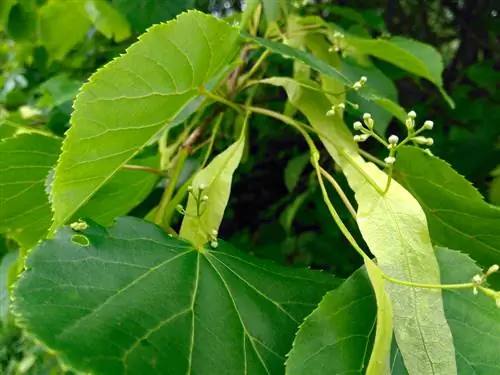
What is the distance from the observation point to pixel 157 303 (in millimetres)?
463

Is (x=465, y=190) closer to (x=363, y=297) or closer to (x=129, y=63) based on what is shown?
(x=363, y=297)

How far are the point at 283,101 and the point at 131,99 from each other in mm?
761

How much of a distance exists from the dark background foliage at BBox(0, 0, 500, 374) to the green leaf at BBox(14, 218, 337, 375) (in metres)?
0.32

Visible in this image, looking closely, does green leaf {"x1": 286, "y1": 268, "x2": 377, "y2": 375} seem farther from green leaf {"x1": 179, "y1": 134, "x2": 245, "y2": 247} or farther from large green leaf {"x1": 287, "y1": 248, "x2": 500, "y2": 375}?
green leaf {"x1": 179, "y1": 134, "x2": 245, "y2": 247}

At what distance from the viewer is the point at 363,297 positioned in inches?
19.2

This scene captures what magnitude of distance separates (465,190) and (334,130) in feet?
0.46

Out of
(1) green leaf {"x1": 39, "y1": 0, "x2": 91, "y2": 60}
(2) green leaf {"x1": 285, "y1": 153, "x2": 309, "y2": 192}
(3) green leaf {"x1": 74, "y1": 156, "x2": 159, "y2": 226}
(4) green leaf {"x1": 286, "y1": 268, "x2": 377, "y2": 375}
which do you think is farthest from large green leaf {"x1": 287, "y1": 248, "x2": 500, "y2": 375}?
(1) green leaf {"x1": 39, "y1": 0, "x2": 91, "y2": 60}

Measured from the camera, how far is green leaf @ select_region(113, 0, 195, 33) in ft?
2.68

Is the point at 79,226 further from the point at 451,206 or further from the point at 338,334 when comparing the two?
the point at 451,206

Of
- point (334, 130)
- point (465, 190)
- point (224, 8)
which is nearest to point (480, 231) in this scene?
point (465, 190)

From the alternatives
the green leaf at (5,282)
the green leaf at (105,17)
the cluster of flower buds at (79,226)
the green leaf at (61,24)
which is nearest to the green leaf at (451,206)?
the cluster of flower buds at (79,226)

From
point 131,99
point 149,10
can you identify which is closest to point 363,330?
point 131,99

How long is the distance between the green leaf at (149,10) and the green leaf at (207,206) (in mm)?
305

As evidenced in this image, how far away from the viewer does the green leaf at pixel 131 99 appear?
493mm
